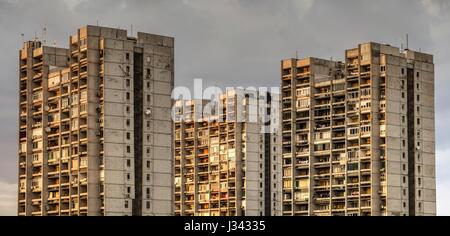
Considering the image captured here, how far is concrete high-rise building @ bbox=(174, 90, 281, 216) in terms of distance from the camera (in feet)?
529

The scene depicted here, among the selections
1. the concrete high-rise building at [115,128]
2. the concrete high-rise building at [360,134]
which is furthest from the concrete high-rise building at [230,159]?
the concrete high-rise building at [115,128]

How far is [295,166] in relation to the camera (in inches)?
5571

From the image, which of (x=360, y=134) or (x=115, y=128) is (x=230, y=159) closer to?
(x=360, y=134)

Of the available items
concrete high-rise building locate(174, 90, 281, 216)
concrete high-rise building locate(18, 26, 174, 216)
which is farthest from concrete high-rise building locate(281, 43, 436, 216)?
concrete high-rise building locate(18, 26, 174, 216)

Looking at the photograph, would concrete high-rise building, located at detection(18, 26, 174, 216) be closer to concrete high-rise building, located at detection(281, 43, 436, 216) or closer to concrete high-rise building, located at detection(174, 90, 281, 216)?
concrete high-rise building, located at detection(281, 43, 436, 216)

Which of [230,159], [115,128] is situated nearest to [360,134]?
[230,159]

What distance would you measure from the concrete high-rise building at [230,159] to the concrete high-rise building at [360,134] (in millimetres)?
18684

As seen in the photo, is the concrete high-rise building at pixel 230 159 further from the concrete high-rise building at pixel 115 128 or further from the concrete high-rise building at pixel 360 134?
the concrete high-rise building at pixel 115 128

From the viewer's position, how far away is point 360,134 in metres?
135

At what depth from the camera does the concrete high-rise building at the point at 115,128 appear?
397 ft

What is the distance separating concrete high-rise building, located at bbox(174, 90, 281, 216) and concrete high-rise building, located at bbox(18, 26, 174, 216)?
3792cm

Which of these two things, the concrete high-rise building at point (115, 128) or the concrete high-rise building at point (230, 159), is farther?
the concrete high-rise building at point (230, 159)

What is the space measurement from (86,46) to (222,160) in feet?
154
